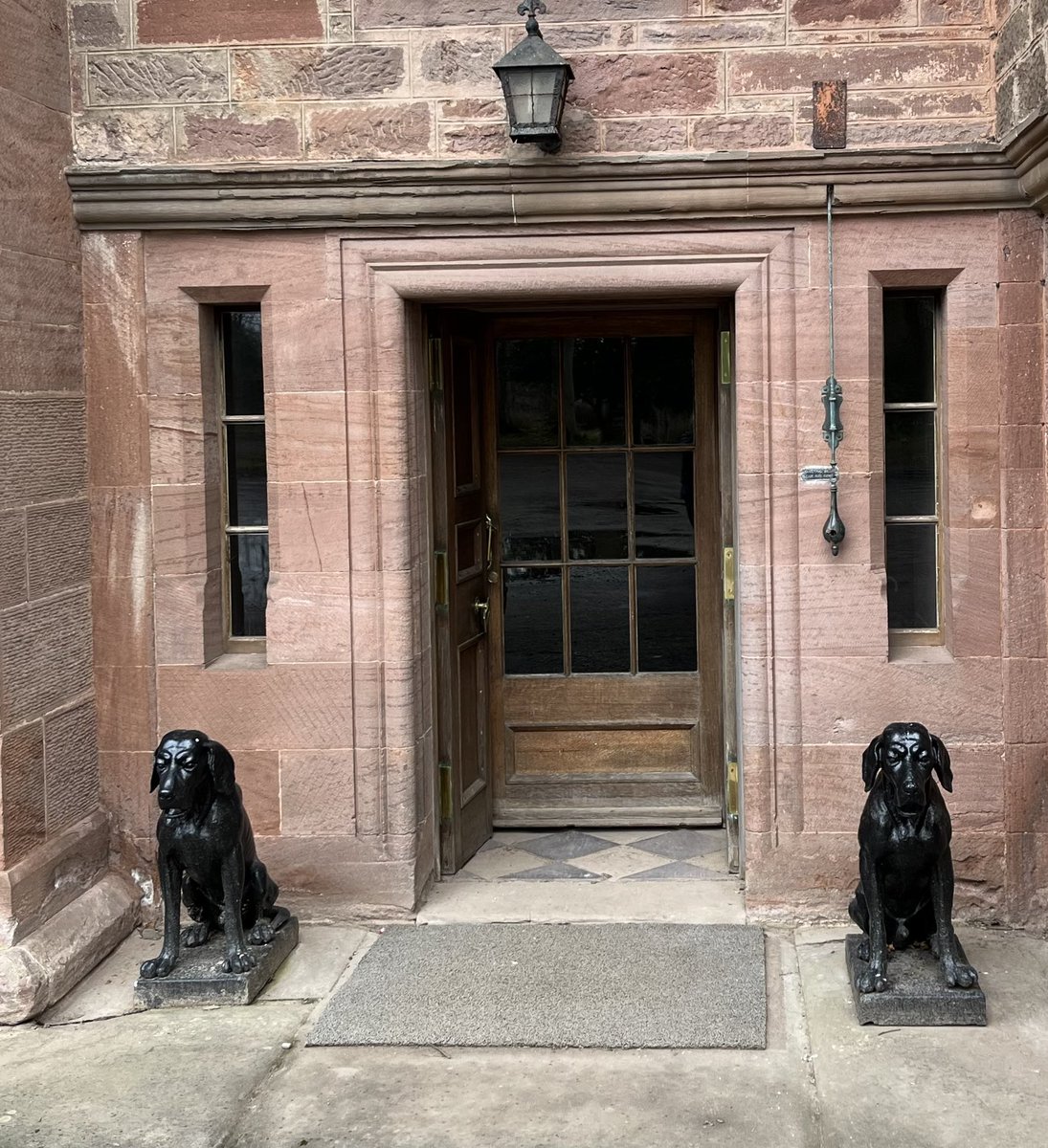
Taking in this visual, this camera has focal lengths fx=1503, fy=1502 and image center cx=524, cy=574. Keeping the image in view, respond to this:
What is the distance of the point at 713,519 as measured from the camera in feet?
22.3

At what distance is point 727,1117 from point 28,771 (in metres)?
2.71

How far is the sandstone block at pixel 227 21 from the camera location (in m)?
5.64

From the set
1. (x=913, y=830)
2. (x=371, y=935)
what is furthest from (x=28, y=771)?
(x=913, y=830)

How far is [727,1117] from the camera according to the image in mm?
4250

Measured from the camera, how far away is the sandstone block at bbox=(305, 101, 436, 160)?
5.61 m

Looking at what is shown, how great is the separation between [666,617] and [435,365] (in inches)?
68.0

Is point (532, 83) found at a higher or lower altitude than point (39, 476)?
higher

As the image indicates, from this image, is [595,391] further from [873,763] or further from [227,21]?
[873,763]

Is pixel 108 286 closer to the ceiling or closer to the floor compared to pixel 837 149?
closer to the floor

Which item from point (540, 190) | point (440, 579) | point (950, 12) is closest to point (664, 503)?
point (440, 579)

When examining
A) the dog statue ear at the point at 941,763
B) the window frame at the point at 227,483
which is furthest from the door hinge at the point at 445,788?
the dog statue ear at the point at 941,763

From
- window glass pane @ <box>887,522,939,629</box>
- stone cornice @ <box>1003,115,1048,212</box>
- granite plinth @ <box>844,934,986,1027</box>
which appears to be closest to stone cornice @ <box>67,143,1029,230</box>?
stone cornice @ <box>1003,115,1048,212</box>

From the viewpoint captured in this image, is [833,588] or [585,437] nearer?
[833,588]

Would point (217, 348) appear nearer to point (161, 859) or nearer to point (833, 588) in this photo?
point (161, 859)
